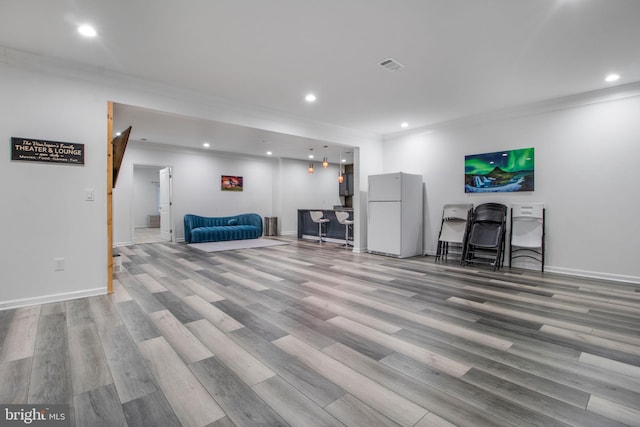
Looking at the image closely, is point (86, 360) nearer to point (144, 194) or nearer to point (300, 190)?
point (300, 190)

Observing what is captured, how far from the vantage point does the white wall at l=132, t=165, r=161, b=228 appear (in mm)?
13812

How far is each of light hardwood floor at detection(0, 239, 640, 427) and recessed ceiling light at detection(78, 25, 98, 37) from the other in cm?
279

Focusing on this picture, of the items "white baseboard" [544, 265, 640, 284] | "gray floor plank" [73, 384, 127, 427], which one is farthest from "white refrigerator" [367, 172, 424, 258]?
"gray floor plank" [73, 384, 127, 427]

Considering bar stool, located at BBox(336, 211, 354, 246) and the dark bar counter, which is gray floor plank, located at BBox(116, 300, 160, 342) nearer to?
bar stool, located at BBox(336, 211, 354, 246)

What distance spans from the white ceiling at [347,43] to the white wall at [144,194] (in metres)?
11.4

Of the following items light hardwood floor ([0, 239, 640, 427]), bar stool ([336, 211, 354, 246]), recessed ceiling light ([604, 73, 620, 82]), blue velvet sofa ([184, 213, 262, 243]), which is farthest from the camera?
blue velvet sofa ([184, 213, 262, 243])

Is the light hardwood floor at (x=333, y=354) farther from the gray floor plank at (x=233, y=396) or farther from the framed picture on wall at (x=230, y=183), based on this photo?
the framed picture on wall at (x=230, y=183)

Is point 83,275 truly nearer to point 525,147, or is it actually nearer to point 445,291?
point 445,291

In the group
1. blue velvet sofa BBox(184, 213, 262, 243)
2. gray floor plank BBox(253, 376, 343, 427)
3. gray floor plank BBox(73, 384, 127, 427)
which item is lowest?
gray floor plank BBox(73, 384, 127, 427)

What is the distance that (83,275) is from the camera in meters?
3.62

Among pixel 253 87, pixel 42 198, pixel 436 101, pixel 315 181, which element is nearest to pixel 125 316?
pixel 42 198

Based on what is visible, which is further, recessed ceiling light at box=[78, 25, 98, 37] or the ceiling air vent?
the ceiling air vent

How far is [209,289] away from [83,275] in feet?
4.82

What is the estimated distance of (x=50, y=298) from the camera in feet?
11.2
